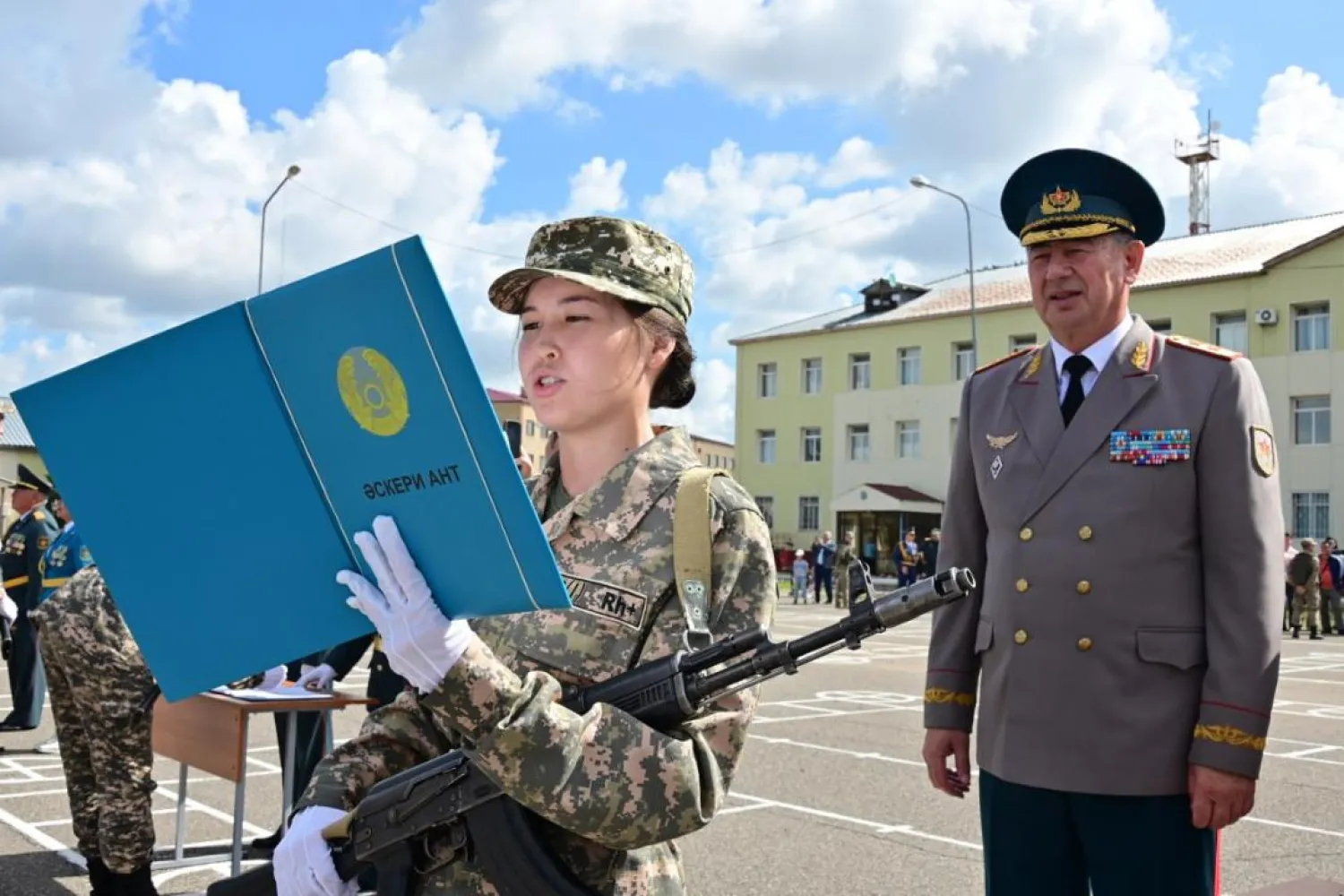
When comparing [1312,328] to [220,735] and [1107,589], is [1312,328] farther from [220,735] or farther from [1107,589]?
[1107,589]

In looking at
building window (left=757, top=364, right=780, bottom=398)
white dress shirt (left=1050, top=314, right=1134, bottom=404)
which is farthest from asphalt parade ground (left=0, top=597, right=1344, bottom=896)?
building window (left=757, top=364, right=780, bottom=398)

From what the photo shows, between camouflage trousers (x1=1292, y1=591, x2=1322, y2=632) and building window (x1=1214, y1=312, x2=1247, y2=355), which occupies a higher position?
building window (x1=1214, y1=312, x2=1247, y2=355)

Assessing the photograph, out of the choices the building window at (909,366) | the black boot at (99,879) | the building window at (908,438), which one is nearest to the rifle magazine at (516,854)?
the black boot at (99,879)

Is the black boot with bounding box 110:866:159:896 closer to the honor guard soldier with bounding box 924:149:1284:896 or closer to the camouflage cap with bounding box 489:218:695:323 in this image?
the honor guard soldier with bounding box 924:149:1284:896

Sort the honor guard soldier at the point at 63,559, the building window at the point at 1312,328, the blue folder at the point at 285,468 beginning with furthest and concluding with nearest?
the building window at the point at 1312,328 < the honor guard soldier at the point at 63,559 < the blue folder at the point at 285,468

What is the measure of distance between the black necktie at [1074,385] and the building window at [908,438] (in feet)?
145

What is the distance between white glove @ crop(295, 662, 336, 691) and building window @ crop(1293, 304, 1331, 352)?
36781mm

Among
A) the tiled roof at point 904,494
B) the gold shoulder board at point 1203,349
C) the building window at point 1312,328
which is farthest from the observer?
the tiled roof at point 904,494

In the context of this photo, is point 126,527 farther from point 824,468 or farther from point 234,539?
point 824,468

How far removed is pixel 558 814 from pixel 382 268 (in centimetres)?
78

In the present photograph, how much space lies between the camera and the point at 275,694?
5.50 meters

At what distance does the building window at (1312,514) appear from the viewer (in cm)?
3600

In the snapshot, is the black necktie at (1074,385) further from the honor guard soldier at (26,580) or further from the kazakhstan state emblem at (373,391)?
the honor guard soldier at (26,580)

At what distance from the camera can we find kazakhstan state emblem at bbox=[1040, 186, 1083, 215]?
9.68 feet
